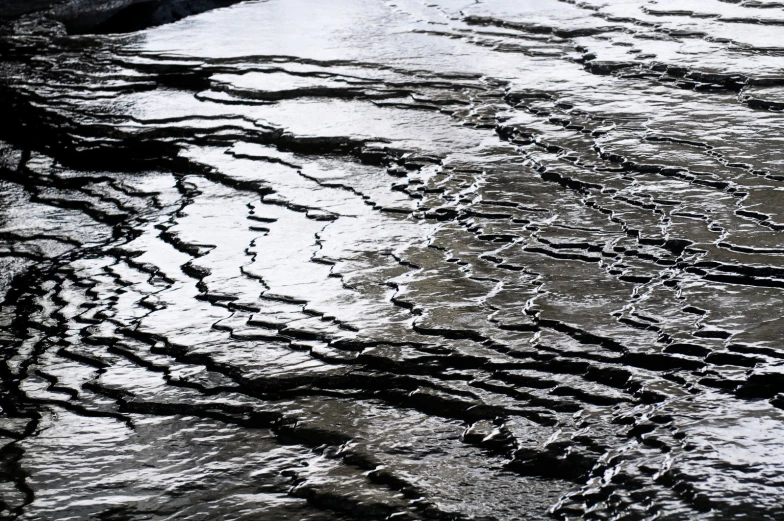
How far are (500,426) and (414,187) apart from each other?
96 cm

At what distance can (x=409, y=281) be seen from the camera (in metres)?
1.71

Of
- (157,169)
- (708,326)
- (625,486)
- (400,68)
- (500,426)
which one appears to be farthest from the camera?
(400,68)

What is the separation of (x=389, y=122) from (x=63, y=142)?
977 mm

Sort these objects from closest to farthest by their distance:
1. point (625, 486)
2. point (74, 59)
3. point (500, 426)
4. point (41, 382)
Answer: point (625, 486)
point (500, 426)
point (41, 382)
point (74, 59)

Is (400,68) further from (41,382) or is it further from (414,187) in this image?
(41,382)

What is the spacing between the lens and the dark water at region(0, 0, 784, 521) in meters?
1.21

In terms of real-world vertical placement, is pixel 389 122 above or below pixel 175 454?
above

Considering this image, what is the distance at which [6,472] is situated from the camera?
1.32 metres

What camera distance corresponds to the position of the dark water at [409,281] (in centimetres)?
121

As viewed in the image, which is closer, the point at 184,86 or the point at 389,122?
the point at 389,122

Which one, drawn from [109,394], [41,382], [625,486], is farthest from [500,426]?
[41,382]

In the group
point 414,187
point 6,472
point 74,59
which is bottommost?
point 6,472

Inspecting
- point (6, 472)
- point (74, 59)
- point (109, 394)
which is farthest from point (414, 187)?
point (74, 59)

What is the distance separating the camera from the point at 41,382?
5.09 ft
